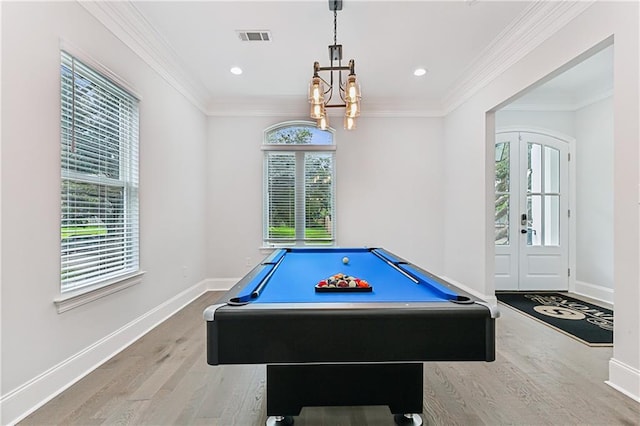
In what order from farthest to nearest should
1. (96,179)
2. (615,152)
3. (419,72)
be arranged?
(419,72) → (96,179) → (615,152)

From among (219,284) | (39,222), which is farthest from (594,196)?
(39,222)

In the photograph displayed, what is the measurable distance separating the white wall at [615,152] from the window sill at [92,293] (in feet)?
11.9

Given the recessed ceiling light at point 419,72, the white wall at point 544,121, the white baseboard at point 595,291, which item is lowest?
the white baseboard at point 595,291

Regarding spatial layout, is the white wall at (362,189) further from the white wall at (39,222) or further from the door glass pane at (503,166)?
the white wall at (39,222)

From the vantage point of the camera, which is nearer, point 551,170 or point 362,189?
point 551,170

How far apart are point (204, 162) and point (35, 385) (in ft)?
11.5

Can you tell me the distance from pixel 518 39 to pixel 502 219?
271cm

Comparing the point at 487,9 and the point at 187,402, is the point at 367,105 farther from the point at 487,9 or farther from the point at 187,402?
the point at 187,402

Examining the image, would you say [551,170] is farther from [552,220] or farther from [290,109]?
[290,109]

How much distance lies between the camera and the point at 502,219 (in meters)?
5.00

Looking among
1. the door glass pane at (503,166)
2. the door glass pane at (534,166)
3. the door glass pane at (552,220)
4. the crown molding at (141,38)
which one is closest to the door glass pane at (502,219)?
the door glass pane at (503,166)

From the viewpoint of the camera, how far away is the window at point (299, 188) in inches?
202

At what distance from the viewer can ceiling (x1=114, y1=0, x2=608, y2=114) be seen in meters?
2.75

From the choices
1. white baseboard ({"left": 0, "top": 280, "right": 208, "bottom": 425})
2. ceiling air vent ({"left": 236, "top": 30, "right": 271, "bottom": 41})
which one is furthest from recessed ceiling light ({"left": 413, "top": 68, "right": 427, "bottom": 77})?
white baseboard ({"left": 0, "top": 280, "right": 208, "bottom": 425})
